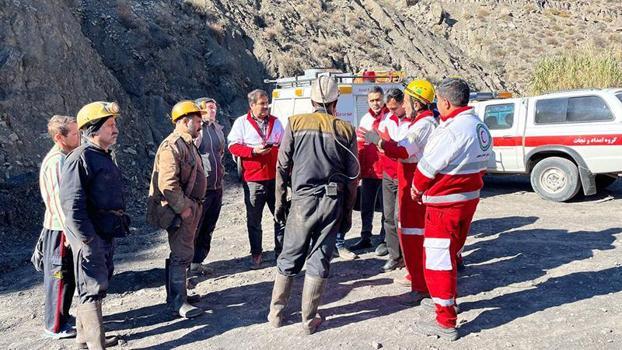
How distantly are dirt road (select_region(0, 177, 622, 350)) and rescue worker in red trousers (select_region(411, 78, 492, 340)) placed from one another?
435 mm

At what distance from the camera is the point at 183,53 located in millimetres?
16578

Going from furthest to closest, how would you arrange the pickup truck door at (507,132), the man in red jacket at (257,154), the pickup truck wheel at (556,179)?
1. the pickup truck door at (507,132)
2. the pickup truck wheel at (556,179)
3. the man in red jacket at (257,154)

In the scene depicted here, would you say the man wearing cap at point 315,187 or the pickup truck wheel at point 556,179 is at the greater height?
the man wearing cap at point 315,187

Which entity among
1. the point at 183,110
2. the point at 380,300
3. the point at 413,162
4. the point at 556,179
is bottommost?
the point at 380,300

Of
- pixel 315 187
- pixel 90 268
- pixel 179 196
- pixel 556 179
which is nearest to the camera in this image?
pixel 90 268

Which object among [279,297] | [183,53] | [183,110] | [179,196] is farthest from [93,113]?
[183,53]

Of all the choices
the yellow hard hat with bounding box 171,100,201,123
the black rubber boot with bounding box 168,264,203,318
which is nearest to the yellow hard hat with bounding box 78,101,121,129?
the yellow hard hat with bounding box 171,100,201,123

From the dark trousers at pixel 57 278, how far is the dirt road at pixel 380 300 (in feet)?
0.76

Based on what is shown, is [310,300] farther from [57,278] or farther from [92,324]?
[57,278]

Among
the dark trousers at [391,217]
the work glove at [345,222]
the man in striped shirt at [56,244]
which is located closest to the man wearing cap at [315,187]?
the work glove at [345,222]

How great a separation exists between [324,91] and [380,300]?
211cm

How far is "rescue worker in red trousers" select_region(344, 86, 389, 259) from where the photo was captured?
6679 mm

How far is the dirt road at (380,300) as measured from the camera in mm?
4340

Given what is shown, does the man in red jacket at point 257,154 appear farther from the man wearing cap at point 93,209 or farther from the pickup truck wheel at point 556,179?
the pickup truck wheel at point 556,179
